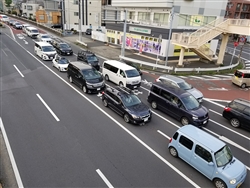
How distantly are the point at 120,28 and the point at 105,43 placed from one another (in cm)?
579

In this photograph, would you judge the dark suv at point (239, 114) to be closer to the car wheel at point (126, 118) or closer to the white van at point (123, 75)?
the car wheel at point (126, 118)

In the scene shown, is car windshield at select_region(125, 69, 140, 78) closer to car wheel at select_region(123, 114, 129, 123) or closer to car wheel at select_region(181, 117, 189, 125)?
car wheel at select_region(123, 114, 129, 123)

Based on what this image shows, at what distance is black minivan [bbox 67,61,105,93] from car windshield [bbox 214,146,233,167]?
10579 mm

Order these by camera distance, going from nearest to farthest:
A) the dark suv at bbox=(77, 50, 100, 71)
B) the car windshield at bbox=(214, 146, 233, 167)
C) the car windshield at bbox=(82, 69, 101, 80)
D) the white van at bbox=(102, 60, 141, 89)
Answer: the car windshield at bbox=(214, 146, 233, 167) < the car windshield at bbox=(82, 69, 101, 80) < the white van at bbox=(102, 60, 141, 89) < the dark suv at bbox=(77, 50, 100, 71)

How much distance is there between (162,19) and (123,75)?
16.2 m

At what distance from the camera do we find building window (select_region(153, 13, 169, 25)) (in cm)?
2816

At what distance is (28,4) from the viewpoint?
73000 mm

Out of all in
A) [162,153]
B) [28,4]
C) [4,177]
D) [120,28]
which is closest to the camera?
[4,177]

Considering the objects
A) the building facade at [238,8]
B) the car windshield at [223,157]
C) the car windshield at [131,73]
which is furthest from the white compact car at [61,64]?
the building facade at [238,8]

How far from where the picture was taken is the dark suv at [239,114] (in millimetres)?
12128

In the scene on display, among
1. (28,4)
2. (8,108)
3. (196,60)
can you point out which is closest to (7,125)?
→ (8,108)

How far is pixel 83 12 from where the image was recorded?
55.4m

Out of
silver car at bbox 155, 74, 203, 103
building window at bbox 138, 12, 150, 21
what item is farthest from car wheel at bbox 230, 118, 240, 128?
building window at bbox 138, 12, 150, 21

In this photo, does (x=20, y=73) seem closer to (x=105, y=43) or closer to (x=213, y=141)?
(x=213, y=141)
